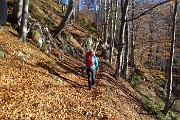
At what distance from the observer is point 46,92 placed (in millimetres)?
9102

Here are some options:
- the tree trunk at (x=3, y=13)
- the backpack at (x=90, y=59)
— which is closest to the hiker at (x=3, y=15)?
the tree trunk at (x=3, y=13)

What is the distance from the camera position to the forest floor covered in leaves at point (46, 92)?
7.59m

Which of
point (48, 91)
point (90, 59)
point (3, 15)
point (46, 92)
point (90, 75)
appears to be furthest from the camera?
point (3, 15)

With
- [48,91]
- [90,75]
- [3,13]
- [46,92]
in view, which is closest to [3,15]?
[3,13]

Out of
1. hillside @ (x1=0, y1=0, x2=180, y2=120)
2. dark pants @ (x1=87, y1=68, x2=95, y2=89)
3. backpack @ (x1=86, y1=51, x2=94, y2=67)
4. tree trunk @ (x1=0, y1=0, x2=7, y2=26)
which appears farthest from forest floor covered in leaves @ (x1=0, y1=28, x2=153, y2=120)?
backpack @ (x1=86, y1=51, x2=94, y2=67)

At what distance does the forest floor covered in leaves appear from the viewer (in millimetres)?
7586

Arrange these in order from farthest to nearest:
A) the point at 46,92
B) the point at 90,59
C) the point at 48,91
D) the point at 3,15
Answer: the point at 3,15 < the point at 90,59 < the point at 48,91 < the point at 46,92

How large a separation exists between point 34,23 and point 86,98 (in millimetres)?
7039

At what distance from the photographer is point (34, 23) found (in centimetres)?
1554

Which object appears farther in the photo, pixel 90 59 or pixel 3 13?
pixel 3 13

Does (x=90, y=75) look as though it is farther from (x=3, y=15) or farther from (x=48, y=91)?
(x=3, y=15)

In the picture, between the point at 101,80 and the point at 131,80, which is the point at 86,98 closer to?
the point at 101,80

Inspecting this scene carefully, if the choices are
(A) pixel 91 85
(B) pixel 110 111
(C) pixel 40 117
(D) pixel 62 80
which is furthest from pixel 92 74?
(C) pixel 40 117

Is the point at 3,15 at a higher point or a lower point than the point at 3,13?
lower
